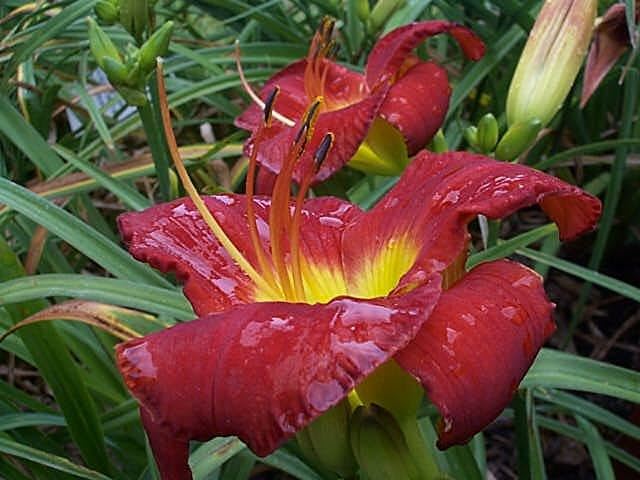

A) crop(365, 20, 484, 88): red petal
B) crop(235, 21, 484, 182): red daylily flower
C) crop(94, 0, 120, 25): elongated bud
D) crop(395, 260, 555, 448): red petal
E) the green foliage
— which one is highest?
crop(94, 0, 120, 25): elongated bud

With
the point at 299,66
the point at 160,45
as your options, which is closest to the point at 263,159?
the point at 160,45

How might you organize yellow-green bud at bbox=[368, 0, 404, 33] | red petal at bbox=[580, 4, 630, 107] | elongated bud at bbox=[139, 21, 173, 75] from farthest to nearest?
yellow-green bud at bbox=[368, 0, 404, 33], red petal at bbox=[580, 4, 630, 107], elongated bud at bbox=[139, 21, 173, 75]

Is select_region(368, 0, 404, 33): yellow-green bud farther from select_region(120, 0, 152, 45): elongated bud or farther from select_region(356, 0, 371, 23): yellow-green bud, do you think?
select_region(120, 0, 152, 45): elongated bud

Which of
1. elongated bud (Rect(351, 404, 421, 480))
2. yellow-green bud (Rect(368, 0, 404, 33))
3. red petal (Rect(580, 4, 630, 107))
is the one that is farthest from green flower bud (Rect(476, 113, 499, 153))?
elongated bud (Rect(351, 404, 421, 480))

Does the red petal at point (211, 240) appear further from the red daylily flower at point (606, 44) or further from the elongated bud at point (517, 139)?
the red daylily flower at point (606, 44)

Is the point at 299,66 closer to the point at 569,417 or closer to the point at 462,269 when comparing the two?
the point at 462,269

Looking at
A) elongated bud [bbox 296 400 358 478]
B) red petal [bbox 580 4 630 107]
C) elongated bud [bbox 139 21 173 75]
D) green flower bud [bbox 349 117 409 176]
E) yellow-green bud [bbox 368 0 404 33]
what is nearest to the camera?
elongated bud [bbox 296 400 358 478]
